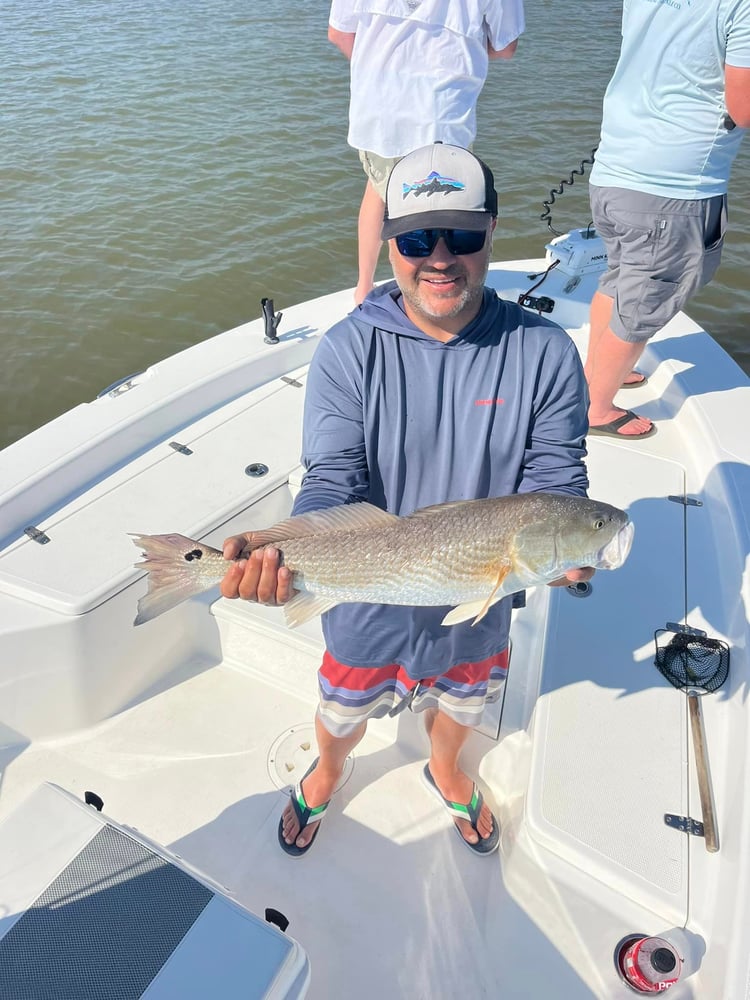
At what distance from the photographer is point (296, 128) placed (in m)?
13.5

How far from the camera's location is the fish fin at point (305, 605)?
2.36 metres

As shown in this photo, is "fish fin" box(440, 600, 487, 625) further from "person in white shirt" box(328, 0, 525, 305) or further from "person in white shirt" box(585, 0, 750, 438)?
"person in white shirt" box(328, 0, 525, 305)

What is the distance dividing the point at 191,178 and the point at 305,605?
1161cm

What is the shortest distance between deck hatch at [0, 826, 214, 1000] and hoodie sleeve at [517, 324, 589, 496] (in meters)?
1.64

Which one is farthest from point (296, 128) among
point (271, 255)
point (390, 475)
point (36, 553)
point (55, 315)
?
point (390, 475)

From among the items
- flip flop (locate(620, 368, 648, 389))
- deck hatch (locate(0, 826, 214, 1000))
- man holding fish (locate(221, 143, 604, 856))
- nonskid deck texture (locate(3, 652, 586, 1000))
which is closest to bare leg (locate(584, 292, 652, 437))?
flip flop (locate(620, 368, 648, 389))

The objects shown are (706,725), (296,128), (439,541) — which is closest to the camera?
(439,541)

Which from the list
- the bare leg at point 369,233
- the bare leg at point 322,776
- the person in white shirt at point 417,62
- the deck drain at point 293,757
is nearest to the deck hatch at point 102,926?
the bare leg at point 322,776

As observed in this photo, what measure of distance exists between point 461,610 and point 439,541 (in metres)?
0.24

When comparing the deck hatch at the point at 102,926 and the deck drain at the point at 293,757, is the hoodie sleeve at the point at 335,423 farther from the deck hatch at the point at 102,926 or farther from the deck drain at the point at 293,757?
the deck drain at the point at 293,757

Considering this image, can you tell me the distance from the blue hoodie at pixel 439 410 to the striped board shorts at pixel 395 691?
2.16 feet

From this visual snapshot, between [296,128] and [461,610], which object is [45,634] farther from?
[296,128]

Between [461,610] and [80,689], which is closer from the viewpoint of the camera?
[461,610]

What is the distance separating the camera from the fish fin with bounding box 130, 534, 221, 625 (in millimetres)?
2361
